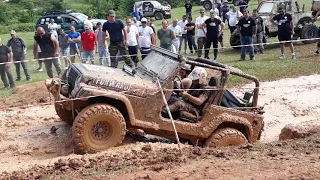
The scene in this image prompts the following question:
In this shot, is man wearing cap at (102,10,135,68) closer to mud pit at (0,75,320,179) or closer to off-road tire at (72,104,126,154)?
mud pit at (0,75,320,179)

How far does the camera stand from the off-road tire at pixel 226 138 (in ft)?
28.2

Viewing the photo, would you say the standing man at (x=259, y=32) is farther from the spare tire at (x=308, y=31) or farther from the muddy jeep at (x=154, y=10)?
the muddy jeep at (x=154, y=10)

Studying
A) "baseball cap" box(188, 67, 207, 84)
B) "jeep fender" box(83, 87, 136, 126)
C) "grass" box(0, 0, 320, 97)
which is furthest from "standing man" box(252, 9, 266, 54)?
"jeep fender" box(83, 87, 136, 126)

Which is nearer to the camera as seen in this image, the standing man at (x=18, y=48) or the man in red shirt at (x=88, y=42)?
the man in red shirt at (x=88, y=42)

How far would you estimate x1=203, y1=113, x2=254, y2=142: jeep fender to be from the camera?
8594mm

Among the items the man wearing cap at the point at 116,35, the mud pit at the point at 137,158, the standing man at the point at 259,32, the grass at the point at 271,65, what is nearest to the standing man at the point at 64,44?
the grass at the point at 271,65

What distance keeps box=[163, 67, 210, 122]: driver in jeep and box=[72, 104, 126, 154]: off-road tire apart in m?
0.94

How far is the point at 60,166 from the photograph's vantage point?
23.3ft

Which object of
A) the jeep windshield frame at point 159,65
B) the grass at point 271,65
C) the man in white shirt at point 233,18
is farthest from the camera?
the man in white shirt at point 233,18

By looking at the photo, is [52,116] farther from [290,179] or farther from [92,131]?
[290,179]

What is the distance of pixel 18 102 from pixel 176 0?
3366 cm

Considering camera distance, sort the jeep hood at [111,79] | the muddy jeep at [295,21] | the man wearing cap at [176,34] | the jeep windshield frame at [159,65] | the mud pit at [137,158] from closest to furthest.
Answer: the mud pit at [137,158], the jeep hood at [111,79], the jeep windshield frame at [159,65], the man wearing cap at [176,34], the muddy jeep at [295,21]

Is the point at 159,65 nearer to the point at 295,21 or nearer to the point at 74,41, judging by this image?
the point at 74,41

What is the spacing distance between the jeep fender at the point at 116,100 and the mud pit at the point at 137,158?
1.71ft
